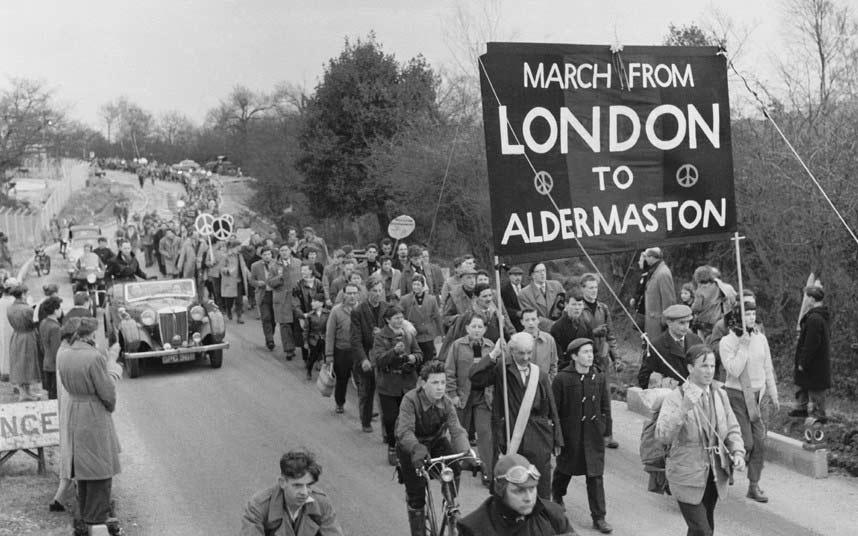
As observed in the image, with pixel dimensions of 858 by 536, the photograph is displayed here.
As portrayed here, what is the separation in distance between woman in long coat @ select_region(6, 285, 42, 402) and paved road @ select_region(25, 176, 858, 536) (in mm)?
1360

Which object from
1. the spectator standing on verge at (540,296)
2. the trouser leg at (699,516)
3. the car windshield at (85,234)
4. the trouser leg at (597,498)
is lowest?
the trouser leg at (597,498)

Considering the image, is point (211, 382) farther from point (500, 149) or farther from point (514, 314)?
point (500, 149)

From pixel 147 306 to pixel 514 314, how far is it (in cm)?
723

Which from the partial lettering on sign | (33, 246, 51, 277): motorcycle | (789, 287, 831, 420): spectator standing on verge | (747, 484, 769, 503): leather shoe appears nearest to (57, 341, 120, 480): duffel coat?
the partial lettering on sign

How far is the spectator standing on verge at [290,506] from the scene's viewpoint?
5852 mm

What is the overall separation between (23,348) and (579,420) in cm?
871

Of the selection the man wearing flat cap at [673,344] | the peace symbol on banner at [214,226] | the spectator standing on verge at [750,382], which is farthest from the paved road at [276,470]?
the peace symbol on banner at [214,226]

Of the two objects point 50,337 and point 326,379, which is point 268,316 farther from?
point 50,337

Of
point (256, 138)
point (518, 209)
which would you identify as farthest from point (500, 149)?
point (256, 138)

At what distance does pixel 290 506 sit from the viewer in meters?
5.92

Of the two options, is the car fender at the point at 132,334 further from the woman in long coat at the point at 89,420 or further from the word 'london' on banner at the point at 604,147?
the word 'london' on banner at the point at 604,147

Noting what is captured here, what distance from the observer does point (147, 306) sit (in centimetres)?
1711

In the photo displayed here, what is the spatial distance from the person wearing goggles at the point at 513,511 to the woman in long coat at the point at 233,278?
652 inches

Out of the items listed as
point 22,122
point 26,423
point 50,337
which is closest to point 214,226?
point 50,337
